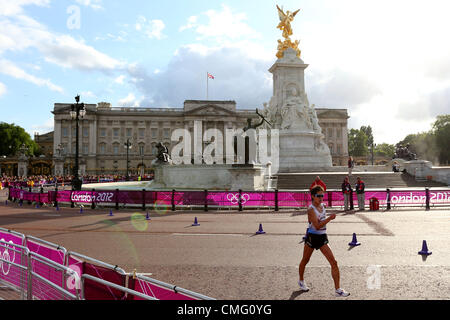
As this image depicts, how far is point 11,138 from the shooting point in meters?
97.9

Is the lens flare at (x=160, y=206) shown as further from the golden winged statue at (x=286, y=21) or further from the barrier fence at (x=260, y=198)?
the golden winged statue at (x=286, y=21)

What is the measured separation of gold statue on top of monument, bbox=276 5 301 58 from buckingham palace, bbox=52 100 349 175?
54639 mm

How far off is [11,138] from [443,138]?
388 feet

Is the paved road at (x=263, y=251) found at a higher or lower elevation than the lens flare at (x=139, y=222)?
higher

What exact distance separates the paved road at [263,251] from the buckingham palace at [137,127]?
81282 mm

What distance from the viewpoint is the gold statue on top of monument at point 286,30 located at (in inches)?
1505

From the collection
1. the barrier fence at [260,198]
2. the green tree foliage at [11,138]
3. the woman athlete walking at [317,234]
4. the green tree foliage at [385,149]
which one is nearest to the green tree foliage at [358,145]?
the green tree foliage at [385,149]

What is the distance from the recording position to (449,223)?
1277 cm

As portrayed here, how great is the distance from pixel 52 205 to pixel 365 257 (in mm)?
19943

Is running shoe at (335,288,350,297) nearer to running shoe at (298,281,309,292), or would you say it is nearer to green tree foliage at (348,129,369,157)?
running shoe at (298,281,309,292)

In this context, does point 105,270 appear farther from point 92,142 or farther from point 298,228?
point 92,142

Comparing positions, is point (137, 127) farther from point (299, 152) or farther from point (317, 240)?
point (317, 240)
